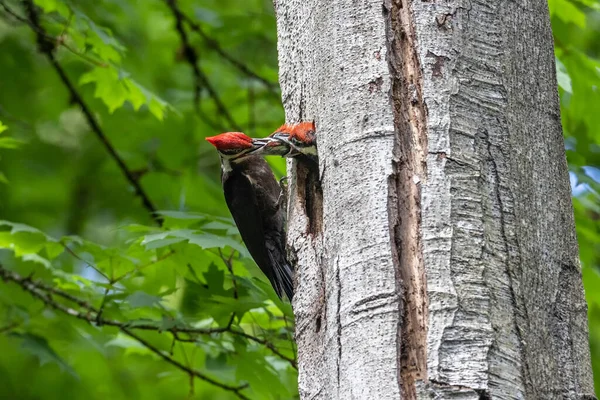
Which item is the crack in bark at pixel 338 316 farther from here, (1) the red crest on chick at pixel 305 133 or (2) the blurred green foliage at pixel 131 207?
(2) the blurred green foliage at pixel 131 207

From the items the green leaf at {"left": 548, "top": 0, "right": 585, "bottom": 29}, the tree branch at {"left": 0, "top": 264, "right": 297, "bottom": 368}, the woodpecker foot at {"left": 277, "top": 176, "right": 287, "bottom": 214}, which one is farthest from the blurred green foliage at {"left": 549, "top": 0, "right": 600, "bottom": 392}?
the tree branch at {"left": 0, "top": 264, "right": 297, "bottom": 368}

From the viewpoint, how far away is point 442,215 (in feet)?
4.96

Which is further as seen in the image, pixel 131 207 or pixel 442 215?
pixel 131 207

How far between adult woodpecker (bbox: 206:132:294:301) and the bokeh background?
0.08 metres

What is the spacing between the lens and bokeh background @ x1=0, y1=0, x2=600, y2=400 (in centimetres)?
289

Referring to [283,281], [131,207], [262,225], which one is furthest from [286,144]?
[131,207]

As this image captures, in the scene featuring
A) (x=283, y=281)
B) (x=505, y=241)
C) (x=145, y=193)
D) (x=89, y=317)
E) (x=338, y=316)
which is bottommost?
(x=338, y=316)

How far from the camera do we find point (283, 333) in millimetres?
2982

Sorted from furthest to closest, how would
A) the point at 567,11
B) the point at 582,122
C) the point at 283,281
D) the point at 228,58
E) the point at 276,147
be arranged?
the point at 228,58
the point at 582,122
the point at 567,11
the point at 283,281
the point at 276,147

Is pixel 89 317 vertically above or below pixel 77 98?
below

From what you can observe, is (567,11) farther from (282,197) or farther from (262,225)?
(262,225)

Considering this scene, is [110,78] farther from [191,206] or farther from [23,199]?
[23,199]

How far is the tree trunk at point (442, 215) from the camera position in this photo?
1442 millimetres

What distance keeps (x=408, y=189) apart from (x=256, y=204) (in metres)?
1.67
